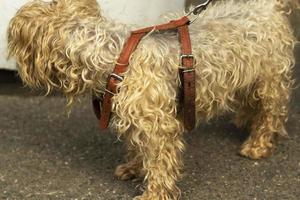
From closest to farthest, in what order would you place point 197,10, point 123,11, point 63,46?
1. point 63,46
2. point 197,10
3. point 123,11

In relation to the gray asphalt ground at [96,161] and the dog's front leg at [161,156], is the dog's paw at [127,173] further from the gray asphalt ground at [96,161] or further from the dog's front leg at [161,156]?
the dog's front leg at [161,156]

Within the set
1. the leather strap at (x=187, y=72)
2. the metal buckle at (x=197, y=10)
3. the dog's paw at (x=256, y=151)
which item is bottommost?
the dog's paw at (x=256, y=151)

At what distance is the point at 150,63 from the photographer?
13.0 ft

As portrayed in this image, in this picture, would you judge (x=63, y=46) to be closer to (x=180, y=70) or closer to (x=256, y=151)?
(x=180, y=70)

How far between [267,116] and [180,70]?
1.10 m

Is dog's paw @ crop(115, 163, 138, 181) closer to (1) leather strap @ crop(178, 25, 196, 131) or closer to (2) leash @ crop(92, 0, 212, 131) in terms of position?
(2) leash @ crop(92, 0, 212, 131)

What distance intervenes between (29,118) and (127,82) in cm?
197

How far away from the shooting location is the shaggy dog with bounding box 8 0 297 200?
3.96 m

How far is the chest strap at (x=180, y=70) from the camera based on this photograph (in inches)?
155

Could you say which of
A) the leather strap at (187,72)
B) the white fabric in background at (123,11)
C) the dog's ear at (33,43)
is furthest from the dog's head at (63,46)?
the white fabric in background at (123,11)

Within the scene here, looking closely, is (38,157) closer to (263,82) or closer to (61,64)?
(61,64)

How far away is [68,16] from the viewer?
404 cm

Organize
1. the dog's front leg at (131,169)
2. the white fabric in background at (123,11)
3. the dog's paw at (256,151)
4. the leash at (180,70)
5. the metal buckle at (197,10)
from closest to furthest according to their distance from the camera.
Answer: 1. the leash at (180,70)
2. the metal buckle at (197,10)
3. the dog's front leg at (131,169)
4. the dog's paw at (256,151)
5. the white fabric in background at (123,11)

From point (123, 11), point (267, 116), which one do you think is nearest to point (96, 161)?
point (267, 116)
